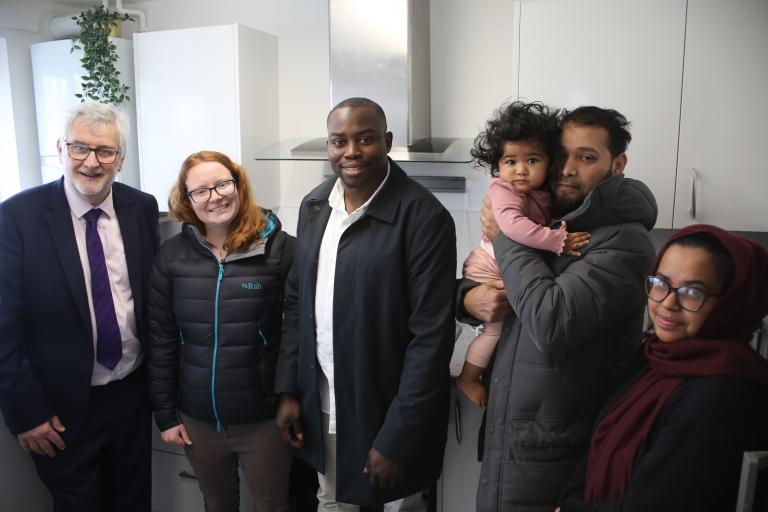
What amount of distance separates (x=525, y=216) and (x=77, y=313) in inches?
46.0

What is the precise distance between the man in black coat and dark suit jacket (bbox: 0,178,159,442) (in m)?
0.61

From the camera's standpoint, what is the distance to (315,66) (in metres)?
2.98

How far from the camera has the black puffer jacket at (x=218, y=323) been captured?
160cm

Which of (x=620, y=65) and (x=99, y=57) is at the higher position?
(x=99, y=57)

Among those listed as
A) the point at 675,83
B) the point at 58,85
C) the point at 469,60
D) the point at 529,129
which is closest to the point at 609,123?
the point at 529,129

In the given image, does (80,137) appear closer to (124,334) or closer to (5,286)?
(5,286)

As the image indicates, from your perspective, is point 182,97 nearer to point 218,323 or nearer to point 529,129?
point 218,323

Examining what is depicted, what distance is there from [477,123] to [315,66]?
84cm

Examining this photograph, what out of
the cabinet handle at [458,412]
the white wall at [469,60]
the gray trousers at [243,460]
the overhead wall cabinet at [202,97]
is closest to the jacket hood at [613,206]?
the cabinet handle at [458,412]

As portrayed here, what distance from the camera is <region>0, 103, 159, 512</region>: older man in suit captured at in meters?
1.59

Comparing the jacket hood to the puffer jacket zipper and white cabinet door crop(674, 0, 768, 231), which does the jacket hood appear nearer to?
the puffer jacket zipper

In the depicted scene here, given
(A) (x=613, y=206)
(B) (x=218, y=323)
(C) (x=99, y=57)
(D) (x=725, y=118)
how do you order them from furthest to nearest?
1. (C) (x=99, y=57)
2. (D) (x=725, y=118)
3. (B) (x=218, y=323)
4. (A) (x=613, y=206)

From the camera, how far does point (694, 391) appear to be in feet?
3.13

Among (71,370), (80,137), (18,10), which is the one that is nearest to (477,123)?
(80,137)
